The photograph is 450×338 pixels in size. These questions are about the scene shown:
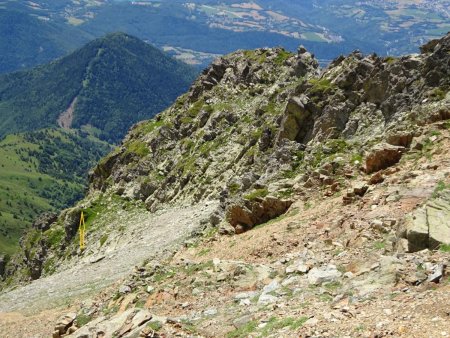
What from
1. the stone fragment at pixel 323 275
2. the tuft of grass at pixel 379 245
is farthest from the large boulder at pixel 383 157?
the stone fragment at pixel 323 275

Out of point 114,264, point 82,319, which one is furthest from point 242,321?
point 114,264

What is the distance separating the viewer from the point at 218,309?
25734mm

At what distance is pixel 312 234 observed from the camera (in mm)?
31641

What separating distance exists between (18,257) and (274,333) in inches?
5578

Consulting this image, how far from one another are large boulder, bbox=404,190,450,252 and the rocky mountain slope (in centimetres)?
6

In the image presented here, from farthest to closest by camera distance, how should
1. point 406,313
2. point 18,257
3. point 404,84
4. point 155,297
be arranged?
1. point 18,257
2. point 404,84
3. point 155,297
4. point 406,313

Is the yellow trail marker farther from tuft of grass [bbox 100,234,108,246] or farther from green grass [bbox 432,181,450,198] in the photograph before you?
green grass [bbox 432,181,450,198]

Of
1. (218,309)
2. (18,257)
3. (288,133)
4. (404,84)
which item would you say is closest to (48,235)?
(18,257)

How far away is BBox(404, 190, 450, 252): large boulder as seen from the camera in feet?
→ 76.6

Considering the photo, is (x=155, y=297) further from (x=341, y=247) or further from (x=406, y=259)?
(x=406, y=259)

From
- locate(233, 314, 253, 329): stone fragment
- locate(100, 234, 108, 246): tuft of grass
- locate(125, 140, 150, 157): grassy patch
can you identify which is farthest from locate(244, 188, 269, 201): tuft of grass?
locate(125, 140, 150, 157): grassy patch

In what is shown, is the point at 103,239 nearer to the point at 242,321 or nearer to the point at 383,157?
the point at 383,157

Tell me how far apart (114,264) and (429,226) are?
42125 millimetres

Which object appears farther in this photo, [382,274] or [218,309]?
[218,309]
